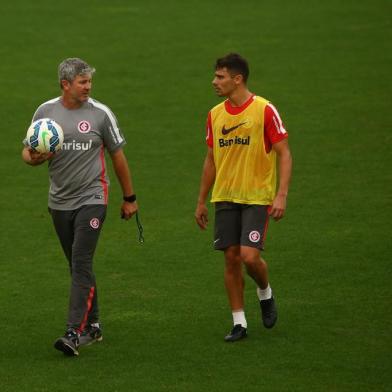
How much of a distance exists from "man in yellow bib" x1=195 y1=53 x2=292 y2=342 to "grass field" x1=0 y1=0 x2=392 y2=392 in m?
0.66

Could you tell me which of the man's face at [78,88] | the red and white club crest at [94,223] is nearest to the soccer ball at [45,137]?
the man's face at [78,88]

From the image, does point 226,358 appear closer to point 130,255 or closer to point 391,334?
point 391,334

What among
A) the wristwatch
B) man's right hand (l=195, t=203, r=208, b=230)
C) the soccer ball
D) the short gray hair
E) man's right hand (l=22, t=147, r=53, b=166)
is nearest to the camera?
the soccer ball

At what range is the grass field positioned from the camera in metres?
9.73

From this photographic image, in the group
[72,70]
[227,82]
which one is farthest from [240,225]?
[72,70]

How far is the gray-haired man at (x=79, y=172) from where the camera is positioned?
995 centimetres

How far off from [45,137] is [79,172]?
1.64 ft

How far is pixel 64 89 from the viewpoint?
9.98 metres

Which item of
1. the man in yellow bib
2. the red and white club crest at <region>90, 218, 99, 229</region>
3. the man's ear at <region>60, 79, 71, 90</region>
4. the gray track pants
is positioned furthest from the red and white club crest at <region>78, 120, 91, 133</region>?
the man in yellow bib

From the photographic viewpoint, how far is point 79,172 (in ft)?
32.9

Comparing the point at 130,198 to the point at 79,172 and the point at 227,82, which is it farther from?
the point at 227,82

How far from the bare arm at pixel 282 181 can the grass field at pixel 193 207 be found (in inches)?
46.0

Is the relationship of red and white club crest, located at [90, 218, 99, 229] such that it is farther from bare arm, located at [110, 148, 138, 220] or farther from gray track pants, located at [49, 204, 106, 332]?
bare arm, located at [110, 148, 138, 220]

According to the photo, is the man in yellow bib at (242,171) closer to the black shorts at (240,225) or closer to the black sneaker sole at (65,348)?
the black shorts at (240,225)
